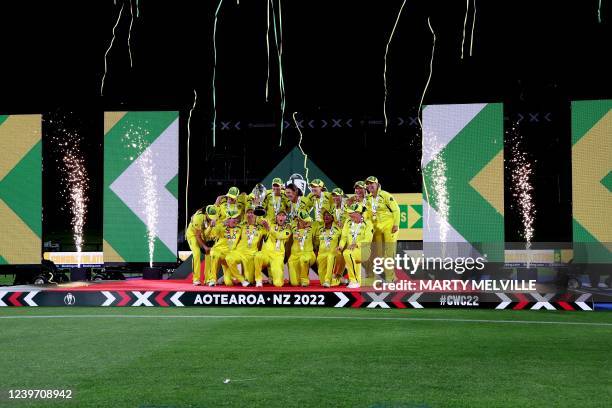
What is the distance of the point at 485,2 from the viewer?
11.6m

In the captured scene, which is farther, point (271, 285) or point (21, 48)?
point (21, 48)

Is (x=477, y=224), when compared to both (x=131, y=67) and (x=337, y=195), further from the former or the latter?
(x=131, y=67)

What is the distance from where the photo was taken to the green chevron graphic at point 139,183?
1332 cm

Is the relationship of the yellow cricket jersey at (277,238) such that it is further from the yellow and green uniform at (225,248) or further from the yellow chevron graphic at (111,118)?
the yellow chevron graphic at (111,118)

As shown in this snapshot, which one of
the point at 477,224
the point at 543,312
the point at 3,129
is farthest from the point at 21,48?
the point at 543,312

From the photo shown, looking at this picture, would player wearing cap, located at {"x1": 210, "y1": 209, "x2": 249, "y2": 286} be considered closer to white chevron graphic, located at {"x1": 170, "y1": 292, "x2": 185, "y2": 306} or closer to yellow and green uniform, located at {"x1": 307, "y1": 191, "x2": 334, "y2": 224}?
yellow and green uniform, located at {"x1": 307, "y1": 191, "x2": 334, "y2": 224}

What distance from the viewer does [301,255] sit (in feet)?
34.6

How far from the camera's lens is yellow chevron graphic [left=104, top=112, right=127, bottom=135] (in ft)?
44.4

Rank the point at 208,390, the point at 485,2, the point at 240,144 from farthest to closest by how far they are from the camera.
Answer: the point at 240,144 → the point at 485,2 → the point at 208,390

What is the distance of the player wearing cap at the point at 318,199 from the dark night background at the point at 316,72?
7.73ft

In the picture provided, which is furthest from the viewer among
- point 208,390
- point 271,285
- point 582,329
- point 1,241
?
point 1,241

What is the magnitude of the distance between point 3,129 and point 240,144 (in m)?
4.53

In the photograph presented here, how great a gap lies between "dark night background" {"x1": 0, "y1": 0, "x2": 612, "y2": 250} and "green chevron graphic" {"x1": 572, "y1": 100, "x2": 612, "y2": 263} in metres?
0.62

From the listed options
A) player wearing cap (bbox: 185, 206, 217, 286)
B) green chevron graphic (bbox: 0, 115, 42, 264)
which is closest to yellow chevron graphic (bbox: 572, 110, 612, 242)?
player wearing cap (bbox: 185, 206, 217, 286)
